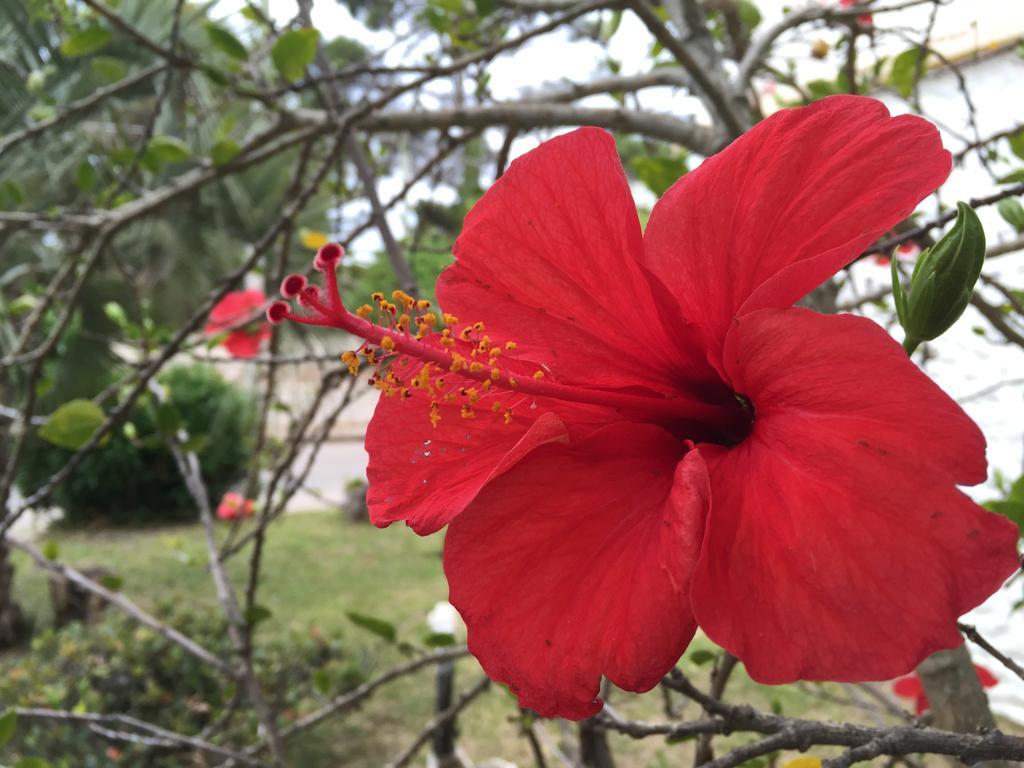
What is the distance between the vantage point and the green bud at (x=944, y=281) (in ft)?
1.28

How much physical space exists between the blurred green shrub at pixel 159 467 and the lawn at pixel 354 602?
0.26m

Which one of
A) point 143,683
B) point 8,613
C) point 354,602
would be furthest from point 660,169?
point 8,613

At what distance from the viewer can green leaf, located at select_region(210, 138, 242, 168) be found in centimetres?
112

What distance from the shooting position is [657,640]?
36cm

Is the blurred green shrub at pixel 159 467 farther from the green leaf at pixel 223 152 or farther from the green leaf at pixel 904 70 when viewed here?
the green leaf at pixel 904 70

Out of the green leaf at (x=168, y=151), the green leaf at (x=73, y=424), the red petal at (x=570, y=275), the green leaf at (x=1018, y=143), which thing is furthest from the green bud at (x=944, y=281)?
the green leaf at (x=168, y=151)

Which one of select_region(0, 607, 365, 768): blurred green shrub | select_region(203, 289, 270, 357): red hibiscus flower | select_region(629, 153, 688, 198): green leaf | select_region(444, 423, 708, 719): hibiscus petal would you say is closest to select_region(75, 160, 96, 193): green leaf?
select_region(203, 289, 270, 357): red hibiscus flower

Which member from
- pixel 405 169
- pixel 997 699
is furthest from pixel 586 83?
pixel 405 169

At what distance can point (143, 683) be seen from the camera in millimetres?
3010

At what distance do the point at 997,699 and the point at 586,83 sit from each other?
3.04 m

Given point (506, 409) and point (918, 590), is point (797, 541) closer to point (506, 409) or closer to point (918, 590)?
point (918, 590)

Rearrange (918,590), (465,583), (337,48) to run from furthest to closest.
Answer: (337,48) < (465,583) < (918,590)

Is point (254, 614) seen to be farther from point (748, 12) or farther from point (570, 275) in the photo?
point (748, 12)

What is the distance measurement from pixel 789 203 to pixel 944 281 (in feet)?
0.30
